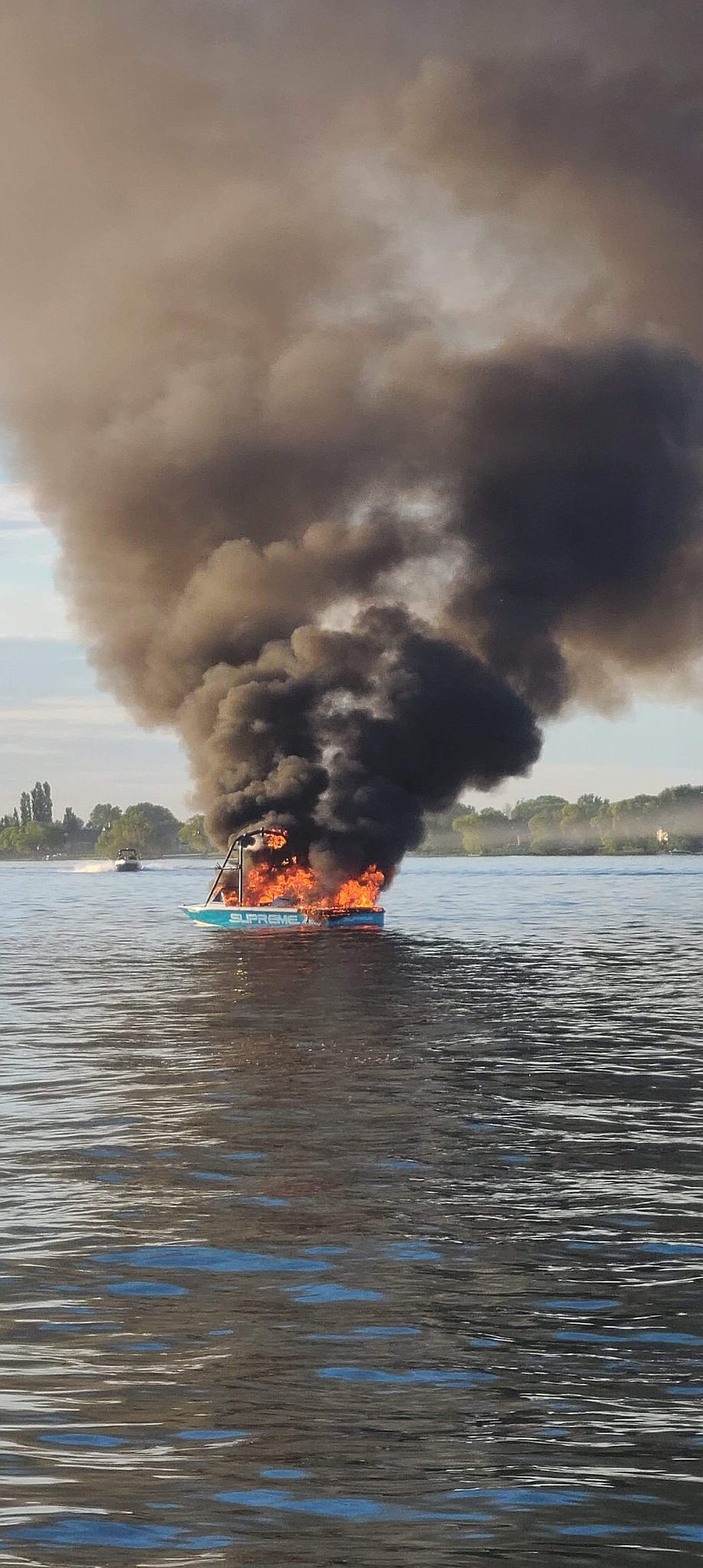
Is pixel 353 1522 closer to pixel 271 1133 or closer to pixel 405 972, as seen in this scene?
pixel 271 1133

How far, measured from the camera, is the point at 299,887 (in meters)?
130

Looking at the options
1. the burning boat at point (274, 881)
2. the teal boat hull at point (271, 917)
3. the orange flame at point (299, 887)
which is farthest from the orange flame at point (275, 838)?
the teal boat hull at point (271, 917)

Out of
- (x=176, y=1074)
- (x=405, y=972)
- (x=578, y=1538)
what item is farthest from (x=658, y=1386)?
(x=405, y=972)

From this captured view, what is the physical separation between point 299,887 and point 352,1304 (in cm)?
11352

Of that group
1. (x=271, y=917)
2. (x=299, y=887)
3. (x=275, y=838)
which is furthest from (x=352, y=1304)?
(x=299, y=887)

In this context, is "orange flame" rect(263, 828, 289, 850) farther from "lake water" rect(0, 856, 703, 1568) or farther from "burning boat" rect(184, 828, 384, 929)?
"lake water" rect(0, 856, 703, 1568)

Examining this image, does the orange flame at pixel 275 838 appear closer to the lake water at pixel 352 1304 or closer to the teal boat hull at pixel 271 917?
the teal boat hull at pixel 271 917

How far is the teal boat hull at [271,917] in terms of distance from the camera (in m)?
111

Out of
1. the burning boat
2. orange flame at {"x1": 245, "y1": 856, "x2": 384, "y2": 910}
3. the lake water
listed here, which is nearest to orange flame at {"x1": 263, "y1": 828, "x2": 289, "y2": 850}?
the burning boat

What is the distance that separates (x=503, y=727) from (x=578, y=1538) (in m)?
124

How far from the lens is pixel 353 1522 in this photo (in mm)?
11062

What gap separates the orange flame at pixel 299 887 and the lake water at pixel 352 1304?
84.7 m

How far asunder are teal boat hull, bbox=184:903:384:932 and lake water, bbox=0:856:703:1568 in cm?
6741

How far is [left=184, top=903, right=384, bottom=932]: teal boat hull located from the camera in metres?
111
